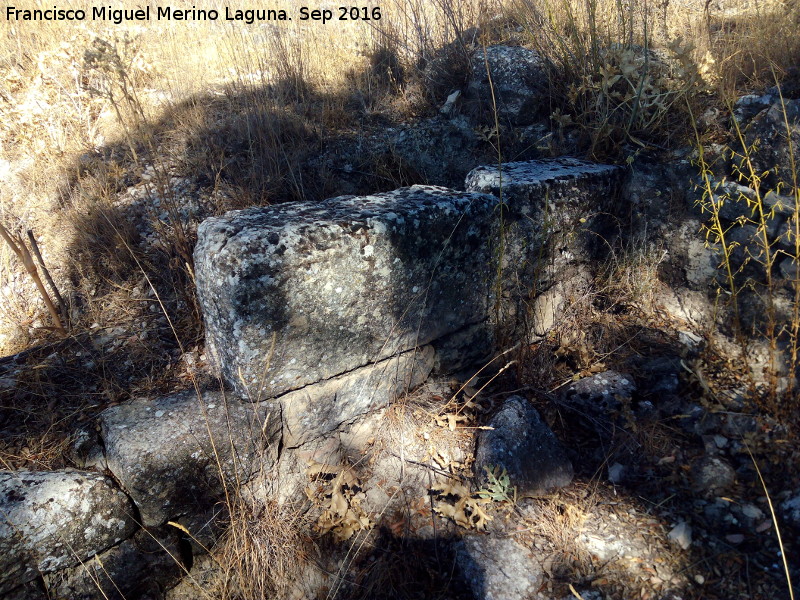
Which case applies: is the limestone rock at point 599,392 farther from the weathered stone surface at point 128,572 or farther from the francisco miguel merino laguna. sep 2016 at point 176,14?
the francisco miguel merino laguna. sep 2016 at point 176,14

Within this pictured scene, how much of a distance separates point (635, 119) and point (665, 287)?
3.09ft

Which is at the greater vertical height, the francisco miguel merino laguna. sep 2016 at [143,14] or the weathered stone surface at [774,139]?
the francisco miguel merino laguna. sep 2016 at [143,14]

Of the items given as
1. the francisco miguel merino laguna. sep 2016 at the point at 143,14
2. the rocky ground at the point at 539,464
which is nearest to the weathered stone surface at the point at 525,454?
the rocky ground at the point at 539,464

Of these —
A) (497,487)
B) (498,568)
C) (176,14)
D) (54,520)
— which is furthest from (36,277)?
(176,14)

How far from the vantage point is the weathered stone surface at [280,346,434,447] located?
2104 mm

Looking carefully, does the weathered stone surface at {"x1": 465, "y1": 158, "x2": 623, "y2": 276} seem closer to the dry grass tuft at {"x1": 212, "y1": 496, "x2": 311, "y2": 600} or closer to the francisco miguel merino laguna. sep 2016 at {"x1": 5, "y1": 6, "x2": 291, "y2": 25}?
the dry grass tuft at {"x1": 212, "y1": 496, "x2": 311, "y2": 600}

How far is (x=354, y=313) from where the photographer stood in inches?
80.7

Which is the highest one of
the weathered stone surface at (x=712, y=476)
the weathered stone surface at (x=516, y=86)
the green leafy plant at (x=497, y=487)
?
the weathered stone surface at (x=516, y=86)

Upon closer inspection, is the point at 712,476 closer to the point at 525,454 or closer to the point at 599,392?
the point at 599,392

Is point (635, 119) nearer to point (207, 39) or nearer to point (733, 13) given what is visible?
point (733, 13)

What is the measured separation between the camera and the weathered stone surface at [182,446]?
190 cm

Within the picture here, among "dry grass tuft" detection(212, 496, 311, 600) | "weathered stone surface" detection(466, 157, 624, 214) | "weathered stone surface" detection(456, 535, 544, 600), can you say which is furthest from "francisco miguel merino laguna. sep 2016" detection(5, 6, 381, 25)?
"weathered stone surface" detection(456, 535, 544, 600)

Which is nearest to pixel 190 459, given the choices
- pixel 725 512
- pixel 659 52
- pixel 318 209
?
pixel 318 209

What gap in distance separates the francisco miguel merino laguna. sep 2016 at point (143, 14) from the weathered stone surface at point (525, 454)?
426cm
